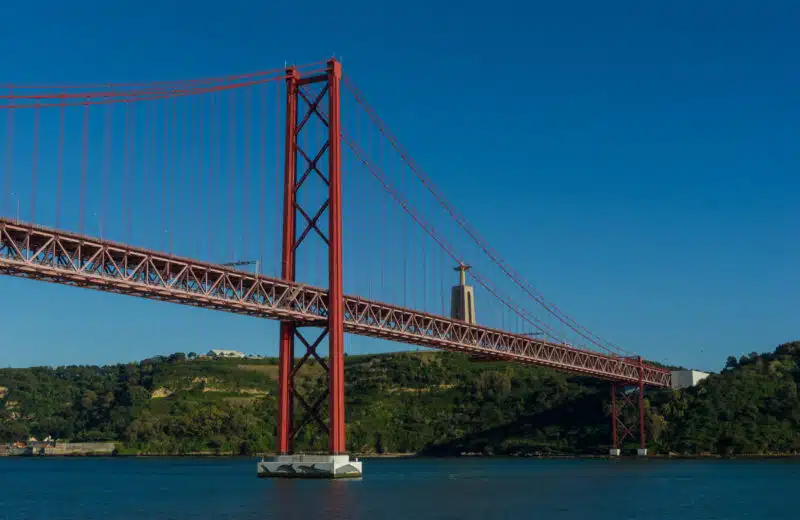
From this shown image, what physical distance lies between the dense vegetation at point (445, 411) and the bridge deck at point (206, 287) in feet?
141

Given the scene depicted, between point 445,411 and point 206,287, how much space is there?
3729 inches

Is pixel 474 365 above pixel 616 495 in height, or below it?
above

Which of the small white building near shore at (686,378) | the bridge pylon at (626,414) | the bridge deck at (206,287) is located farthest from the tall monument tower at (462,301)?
the small white building near shore at (686,378)

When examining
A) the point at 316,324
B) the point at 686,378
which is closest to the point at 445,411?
the point at 686,378

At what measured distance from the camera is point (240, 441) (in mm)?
156750

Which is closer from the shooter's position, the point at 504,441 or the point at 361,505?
the point at 361,505

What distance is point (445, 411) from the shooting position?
150 metres

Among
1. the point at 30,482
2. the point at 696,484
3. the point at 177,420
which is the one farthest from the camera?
the point at 177,420

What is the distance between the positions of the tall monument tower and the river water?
24.9 m

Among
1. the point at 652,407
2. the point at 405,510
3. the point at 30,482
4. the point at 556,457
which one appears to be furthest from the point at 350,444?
the point at 405,510

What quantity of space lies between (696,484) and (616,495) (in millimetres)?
A: 13893

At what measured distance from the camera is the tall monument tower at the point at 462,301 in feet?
338

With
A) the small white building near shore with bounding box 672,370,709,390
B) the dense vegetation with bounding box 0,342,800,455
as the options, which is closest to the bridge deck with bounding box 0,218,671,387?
the dense vegetation with bounding box 0,342,800,455

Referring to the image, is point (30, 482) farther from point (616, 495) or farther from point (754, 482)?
point (754, 482)
